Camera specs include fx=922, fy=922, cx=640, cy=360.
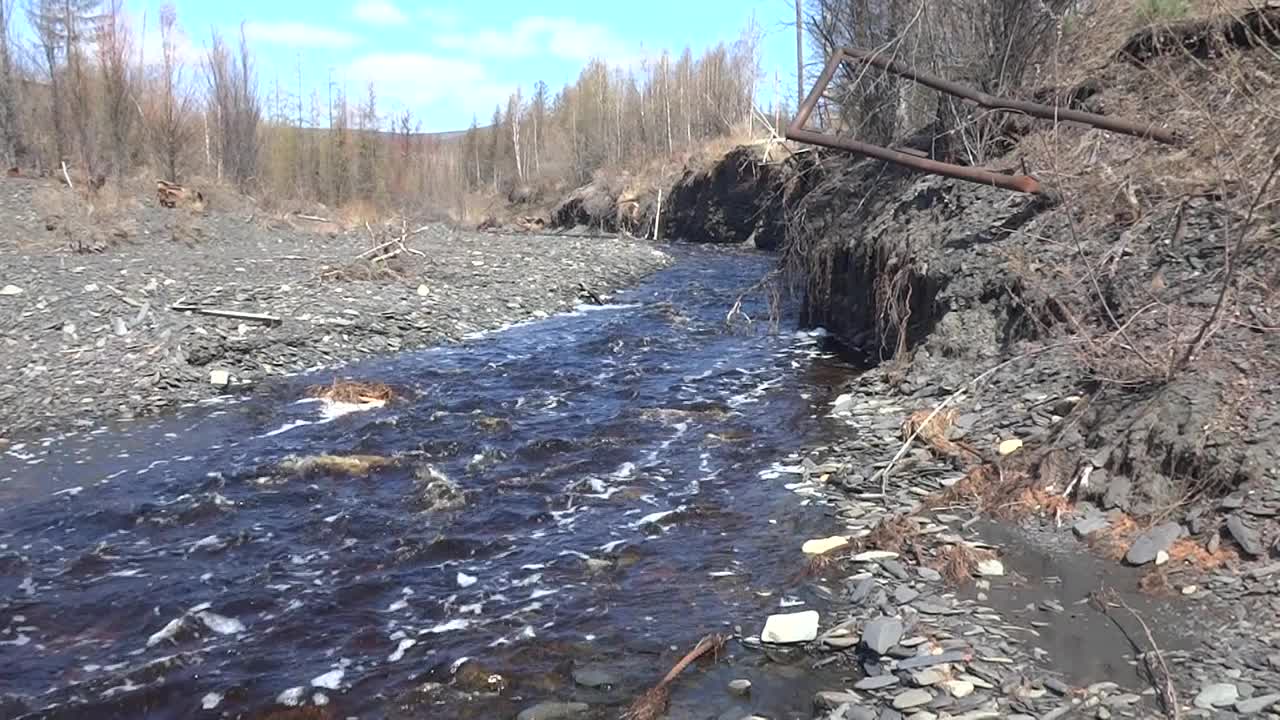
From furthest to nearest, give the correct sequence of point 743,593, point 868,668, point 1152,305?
1. point 1152,305
2. point 743,593
3. point 868,668

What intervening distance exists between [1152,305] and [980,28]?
7347 millimetres

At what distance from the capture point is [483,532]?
6.80m

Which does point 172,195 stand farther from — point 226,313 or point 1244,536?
point 1244,536

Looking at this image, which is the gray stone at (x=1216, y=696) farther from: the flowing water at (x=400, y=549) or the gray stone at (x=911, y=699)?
the flowing water at (x=400, y=549)

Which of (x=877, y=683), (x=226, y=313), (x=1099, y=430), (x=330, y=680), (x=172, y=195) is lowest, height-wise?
(x=330, y=680)

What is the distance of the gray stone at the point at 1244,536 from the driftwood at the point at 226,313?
1194 cm

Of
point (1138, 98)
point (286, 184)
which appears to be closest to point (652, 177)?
point (286, 184)

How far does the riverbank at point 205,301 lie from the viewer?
421 inches

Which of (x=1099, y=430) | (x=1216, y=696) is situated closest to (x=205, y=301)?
(x=1099, y=430)

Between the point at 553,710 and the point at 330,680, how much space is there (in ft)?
4.16

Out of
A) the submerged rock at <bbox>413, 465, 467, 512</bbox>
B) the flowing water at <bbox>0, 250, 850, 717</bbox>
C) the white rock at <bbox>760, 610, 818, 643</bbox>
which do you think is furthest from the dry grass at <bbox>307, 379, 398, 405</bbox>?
the white rock at <bbox>760, 610, 818, 643</bbox>

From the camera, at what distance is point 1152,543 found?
16.8 feet

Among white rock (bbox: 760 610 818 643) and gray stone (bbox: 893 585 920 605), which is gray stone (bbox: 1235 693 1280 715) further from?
white rock (bbox: 760 610 818 643)

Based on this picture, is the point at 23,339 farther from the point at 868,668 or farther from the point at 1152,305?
the point at 1152,305
